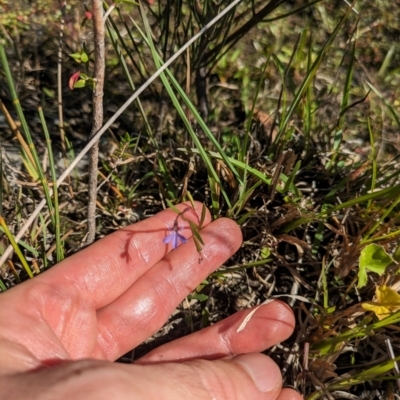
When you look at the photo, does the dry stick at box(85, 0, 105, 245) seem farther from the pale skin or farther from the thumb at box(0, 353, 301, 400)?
the thumb at box(0, 353, 301, 400)

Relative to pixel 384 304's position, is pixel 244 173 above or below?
above

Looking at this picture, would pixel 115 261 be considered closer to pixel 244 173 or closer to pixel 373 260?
pixel 244 173

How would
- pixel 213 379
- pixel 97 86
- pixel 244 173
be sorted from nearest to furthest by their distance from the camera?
pixel 97 86 < pixel 213 379 < pixel 244 173

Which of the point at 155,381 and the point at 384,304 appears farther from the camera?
the point at 384,304

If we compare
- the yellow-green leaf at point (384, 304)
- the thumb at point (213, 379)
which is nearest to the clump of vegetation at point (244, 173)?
the yellow-green leaf at point (384, 304)

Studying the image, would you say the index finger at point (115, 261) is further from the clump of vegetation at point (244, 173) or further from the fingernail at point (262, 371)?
the fingernail at point (262, 371)

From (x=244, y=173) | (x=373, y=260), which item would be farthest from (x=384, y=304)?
(x=244, y=173)

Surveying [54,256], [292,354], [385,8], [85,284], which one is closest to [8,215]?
[54,256]
